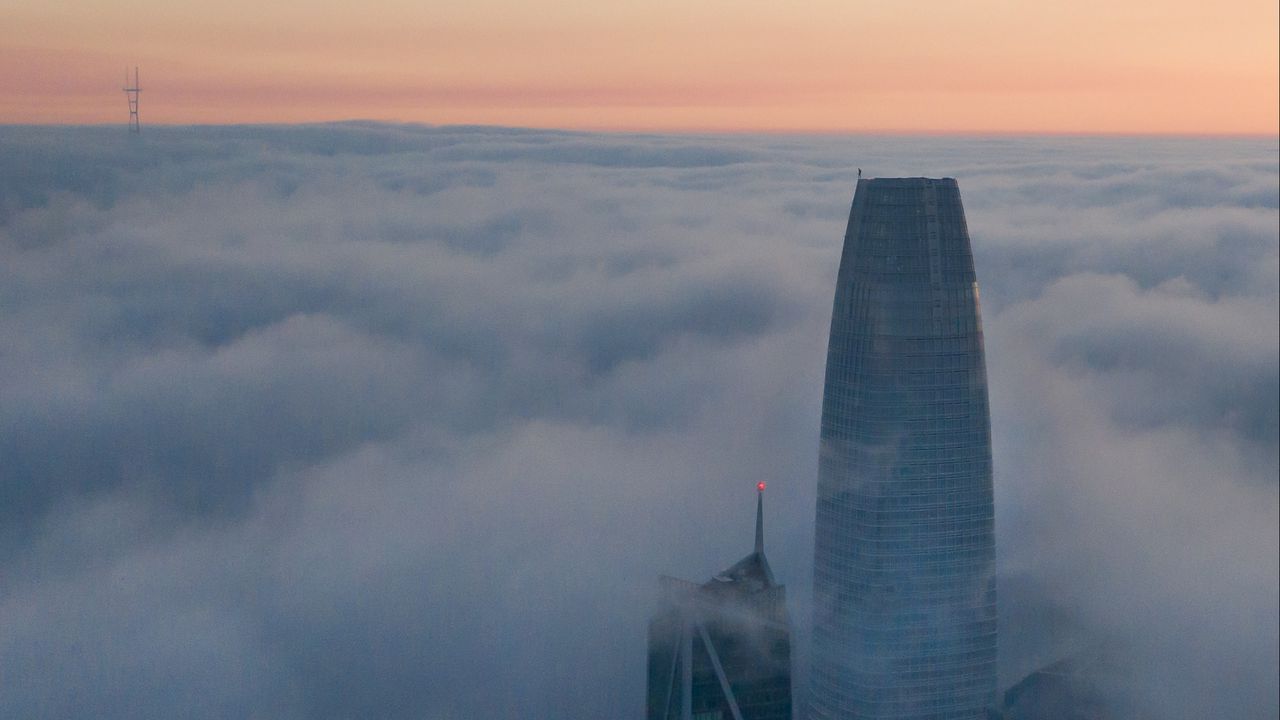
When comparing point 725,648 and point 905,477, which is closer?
point 905,477

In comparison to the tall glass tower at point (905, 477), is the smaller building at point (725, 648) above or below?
below

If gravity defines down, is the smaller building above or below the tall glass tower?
below

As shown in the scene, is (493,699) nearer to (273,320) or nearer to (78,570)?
(78,570)

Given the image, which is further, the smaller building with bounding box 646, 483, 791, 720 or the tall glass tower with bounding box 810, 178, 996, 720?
the smaller building with bounding box 646, 483, 791, 720

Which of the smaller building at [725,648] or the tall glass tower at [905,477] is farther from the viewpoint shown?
the smaller building at [725,648]

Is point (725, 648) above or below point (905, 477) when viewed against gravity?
below
